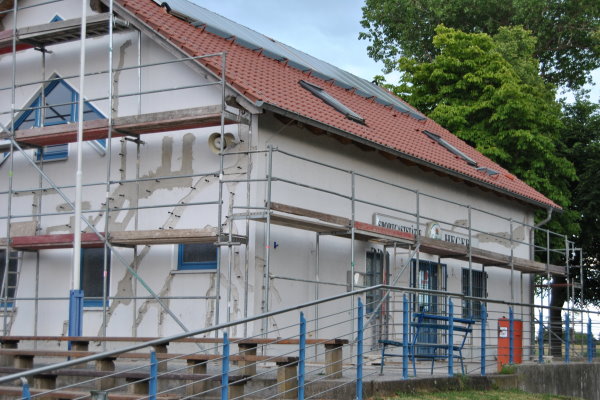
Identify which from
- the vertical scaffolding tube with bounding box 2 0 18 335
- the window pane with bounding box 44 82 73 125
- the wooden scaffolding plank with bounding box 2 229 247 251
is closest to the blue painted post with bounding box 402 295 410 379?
the wooden scaffolding plank with bounding box 2 229 247 251

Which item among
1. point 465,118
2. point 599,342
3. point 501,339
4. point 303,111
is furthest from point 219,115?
point 465,118

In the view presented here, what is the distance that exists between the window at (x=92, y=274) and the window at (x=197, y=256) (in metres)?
1.93

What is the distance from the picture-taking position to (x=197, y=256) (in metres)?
17.4

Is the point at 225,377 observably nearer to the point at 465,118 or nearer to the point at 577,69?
the point at 465,118

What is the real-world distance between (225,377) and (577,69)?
37.9 m

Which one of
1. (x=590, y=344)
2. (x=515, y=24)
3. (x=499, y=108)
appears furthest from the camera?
(x=515, y=24)

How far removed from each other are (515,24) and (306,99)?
26457 millimetres

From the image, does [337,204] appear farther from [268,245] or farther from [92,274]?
[92,274]

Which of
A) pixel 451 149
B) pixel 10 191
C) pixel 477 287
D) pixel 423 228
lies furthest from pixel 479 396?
pixel 451 149

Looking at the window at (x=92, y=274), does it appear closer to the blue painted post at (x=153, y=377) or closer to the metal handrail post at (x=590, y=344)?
the blue painted post at (x=153, y=377)

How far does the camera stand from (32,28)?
63.2 ft

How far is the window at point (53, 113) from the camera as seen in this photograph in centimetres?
1963

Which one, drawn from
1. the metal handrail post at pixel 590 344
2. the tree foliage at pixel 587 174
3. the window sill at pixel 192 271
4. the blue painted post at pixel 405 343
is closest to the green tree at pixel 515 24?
the tree foliage at pixel 587 174

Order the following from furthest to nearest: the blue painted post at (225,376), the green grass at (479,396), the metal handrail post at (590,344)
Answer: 1. the metal handrail post at (590,344)
2. the green grass at (479,396)
3. the blue painted post at (225,376)
